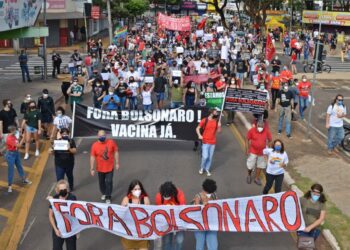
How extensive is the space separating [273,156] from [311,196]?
2073 millimetres

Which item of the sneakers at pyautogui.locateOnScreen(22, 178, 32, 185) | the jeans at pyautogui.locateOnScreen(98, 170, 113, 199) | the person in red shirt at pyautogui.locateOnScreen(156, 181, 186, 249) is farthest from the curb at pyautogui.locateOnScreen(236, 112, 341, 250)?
the sneakers at pyautogui.locateOnScreen(22, 178, 32, 185)

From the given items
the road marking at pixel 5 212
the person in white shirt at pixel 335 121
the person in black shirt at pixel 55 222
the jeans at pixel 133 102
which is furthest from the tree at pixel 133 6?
the person in black shirt at pixel 55 222

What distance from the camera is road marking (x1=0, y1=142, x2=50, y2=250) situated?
8477 mm

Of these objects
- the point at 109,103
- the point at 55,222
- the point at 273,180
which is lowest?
the point at 273,180

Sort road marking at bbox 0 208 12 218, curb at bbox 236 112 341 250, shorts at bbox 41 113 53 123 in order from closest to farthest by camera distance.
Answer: curb at bbox 236 112 341 250 → road marking at bbox 0 208 12 218 → shorts at bbox 41 113 53 123

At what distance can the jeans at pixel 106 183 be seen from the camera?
32.3ft

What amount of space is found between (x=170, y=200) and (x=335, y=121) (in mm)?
7355

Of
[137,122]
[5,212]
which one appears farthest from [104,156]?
[137,122]

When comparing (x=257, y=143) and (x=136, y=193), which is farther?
(x=257, y=143)

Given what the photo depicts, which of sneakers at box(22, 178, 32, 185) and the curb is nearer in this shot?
the curb

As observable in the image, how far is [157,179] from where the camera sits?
38.0ft

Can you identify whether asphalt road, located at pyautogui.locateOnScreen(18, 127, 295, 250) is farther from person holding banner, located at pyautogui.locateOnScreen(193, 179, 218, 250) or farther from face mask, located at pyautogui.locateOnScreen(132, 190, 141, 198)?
face mask, located at pyautogui.locateOnScreen(132, 190, 141, 198)

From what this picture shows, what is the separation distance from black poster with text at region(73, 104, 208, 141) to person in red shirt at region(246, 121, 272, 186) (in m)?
2.47

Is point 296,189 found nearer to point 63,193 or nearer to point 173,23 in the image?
point 63,193
